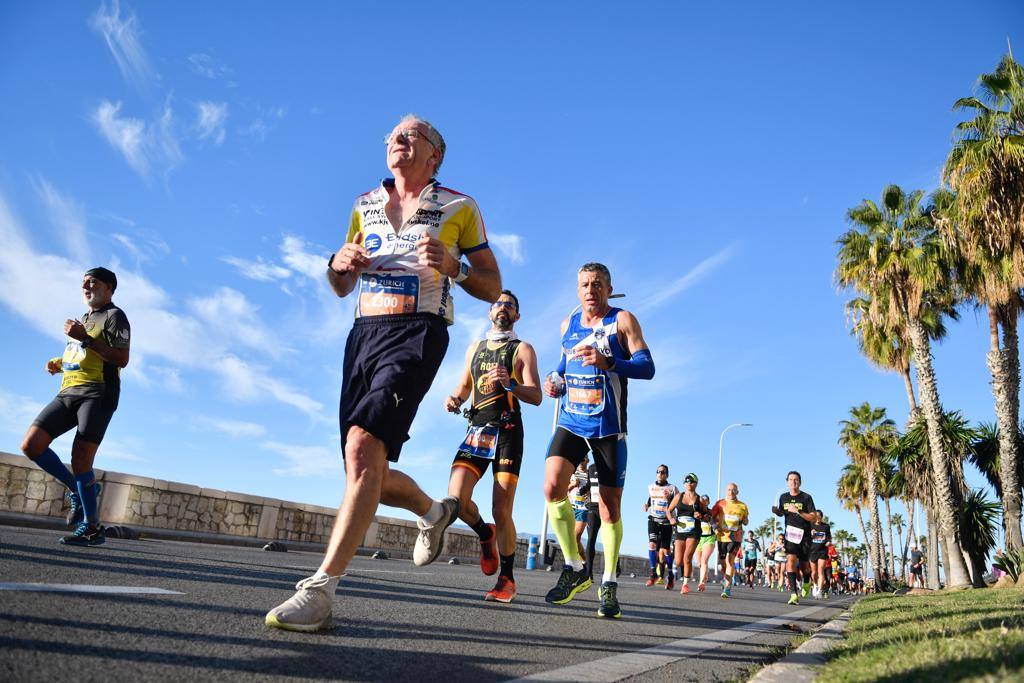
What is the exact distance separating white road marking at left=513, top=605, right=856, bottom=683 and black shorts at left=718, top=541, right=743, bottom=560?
1295cm

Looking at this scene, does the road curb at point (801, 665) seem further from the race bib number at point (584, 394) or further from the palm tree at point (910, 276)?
the palm tree at point (910, 276)

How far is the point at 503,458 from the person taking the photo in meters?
5.82

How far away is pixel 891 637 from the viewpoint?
3861 mm

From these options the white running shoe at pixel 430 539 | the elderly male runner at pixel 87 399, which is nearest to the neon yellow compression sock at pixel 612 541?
the white running shoe at pixel 430 539

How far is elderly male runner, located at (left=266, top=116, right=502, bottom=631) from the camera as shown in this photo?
3078 mm

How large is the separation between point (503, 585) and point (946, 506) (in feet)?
74.3

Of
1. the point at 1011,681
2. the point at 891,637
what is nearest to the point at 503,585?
the point at 891,637

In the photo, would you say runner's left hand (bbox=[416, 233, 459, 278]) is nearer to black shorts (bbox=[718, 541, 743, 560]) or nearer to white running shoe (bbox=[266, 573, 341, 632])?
white running shoe (bbox=[266, 573, 341, 632])

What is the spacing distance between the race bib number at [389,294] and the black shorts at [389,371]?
38 millimetres

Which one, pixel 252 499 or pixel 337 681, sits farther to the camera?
pixel 252 499

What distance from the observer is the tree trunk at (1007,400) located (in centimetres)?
2136

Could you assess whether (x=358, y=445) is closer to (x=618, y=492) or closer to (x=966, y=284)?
(x=618, y=492)

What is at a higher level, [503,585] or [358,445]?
[358,445]

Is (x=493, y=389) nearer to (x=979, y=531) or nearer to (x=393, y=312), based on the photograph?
(x=393, y=312)
